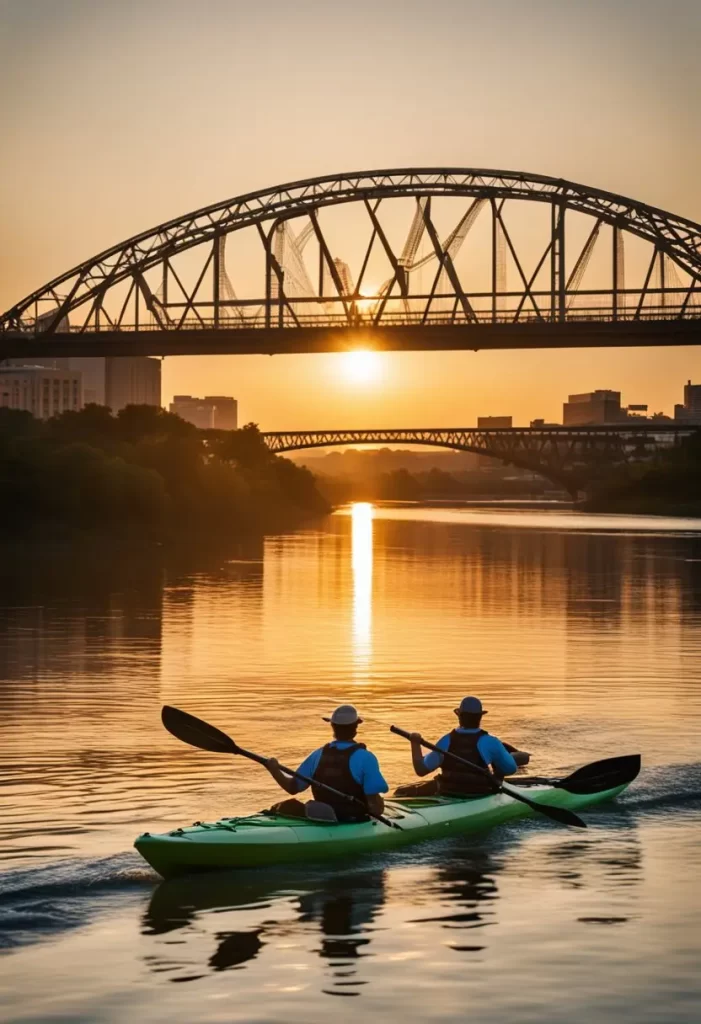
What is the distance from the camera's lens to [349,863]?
14062 mm

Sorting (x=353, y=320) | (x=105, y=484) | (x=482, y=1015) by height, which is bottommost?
(x=482, y=1015)

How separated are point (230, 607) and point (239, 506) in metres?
56.3

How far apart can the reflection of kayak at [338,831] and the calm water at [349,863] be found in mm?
172

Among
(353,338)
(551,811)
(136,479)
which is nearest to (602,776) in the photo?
(551,811)

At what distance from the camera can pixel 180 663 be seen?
2830 cm

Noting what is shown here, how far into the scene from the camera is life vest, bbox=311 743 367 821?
14.2 m

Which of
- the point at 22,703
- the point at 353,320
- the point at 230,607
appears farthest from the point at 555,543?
the point at 22,703

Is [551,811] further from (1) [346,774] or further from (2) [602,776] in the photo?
(1) [346,774]

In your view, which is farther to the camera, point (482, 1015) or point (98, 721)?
point (98, 721)

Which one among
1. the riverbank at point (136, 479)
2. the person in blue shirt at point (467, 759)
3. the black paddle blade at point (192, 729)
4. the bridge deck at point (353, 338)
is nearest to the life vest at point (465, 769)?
the person in blue shirt at point (467, 759)

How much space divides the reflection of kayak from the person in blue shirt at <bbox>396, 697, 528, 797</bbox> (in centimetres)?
→ 18

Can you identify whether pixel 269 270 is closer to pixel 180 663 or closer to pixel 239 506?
pixel 239 506

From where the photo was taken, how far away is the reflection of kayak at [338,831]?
13188 millimetres

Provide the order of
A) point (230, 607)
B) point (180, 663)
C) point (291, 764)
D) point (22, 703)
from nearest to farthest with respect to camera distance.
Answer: point (291, 764)
point (22, 703)
point (180, 663)
point (230, 607)
